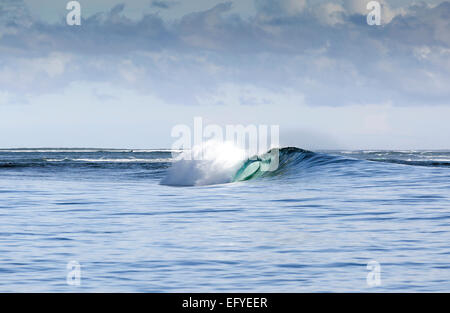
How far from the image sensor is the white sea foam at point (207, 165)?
24094 mm

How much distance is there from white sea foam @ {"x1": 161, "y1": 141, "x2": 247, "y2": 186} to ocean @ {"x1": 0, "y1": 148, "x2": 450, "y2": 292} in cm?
482

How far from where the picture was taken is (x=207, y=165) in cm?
2561

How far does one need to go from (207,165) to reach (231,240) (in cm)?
1555

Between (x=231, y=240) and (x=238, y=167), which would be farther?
(x=238, y=167)

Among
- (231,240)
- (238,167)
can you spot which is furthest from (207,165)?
(231,240)

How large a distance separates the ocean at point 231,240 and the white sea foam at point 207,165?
15.8ft

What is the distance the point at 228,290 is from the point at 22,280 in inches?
90.2

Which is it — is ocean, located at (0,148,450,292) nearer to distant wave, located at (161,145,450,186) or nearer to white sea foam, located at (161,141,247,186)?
white sea foam, located at (161,141,247,186)

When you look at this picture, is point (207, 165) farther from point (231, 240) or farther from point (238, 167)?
point (231, 240)

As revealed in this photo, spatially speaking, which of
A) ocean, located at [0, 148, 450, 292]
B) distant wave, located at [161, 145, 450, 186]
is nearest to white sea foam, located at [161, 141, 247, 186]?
distant wave, located at [161, 145, 450, 186]

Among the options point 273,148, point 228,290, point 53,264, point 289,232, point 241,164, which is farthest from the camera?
point 273,148
